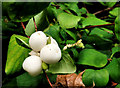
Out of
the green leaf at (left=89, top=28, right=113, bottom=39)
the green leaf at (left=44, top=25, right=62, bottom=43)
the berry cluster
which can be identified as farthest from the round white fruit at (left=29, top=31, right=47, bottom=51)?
the green leaf at (left=89, top=28, right=113, bottom=39)

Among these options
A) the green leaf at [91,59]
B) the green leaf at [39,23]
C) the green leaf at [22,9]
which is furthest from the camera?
the green leaf at [91,59]

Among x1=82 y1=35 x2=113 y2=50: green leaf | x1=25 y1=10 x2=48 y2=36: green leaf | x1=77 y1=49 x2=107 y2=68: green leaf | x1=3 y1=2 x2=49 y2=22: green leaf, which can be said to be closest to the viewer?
x1=3 y1=2 x2=49 y2=22: green leaf

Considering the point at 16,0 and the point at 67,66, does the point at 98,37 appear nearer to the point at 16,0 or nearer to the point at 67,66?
the point at 67,66

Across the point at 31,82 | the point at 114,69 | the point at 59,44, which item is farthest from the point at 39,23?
the point at 114,69

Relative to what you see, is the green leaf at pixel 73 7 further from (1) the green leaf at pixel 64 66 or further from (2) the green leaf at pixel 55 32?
(1) the green leaf at pixel 64 66

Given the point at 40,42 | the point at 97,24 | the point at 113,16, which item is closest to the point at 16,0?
the point at 40,42

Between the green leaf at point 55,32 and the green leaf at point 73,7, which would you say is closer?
the green leaf at point 55,32

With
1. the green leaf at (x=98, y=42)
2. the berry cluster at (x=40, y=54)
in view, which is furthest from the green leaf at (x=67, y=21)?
the berry cluster at (x=40, y=54)

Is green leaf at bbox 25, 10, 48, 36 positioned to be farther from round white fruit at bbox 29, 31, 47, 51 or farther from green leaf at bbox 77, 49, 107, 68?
green leaf at bbox 77, 49, 107, 68

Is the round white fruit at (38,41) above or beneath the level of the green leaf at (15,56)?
above
